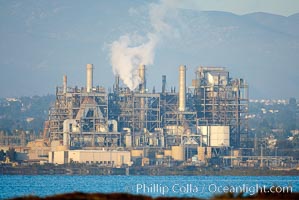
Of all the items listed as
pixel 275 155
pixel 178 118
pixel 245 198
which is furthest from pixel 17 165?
pixel 245 198

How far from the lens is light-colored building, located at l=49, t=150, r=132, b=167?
13400 cm

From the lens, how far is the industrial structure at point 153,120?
138000mm

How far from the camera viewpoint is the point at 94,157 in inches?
5300

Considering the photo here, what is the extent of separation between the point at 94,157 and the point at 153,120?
12260mm

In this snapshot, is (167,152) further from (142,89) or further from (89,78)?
(89,78)

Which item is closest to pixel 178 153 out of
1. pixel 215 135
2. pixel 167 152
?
pixel 167 152

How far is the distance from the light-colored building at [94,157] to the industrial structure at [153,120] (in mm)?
1032

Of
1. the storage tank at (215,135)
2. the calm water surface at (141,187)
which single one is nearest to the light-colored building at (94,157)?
the storage tank at (215,135)

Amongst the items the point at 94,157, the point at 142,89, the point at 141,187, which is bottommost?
the point at 141,187

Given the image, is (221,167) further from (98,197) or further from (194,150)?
(98,197)

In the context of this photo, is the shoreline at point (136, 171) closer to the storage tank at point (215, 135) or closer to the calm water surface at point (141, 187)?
the storage tank at point (215, 135)

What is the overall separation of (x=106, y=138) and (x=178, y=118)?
33.8 ft

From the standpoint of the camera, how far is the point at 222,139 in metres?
140

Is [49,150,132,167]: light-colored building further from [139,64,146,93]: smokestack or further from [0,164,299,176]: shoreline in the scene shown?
[139,64,146,93]: smokestack
